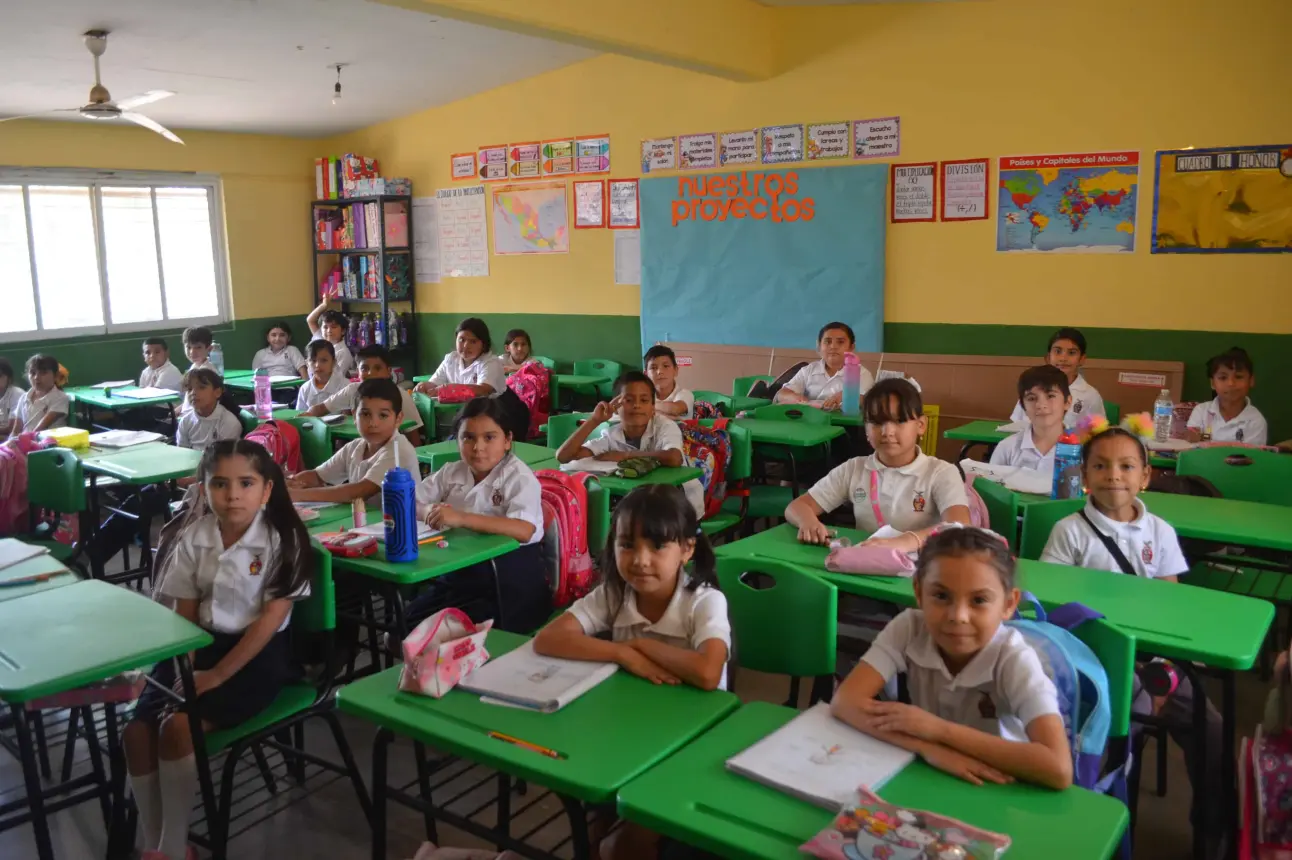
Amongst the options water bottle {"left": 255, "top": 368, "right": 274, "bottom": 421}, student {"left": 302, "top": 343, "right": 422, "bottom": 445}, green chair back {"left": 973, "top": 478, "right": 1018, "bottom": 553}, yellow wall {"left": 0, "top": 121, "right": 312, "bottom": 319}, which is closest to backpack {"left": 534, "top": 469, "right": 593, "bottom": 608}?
green chair back {"left": 973, "top": 478, "right": 1018, "bottom": 553}

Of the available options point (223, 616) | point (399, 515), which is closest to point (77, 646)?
point (223, 616)

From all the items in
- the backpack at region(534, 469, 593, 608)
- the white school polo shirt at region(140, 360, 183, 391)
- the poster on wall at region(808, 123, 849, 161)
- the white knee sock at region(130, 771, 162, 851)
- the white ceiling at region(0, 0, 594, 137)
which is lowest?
the white knee sock at region(130, 771, 162, 851)

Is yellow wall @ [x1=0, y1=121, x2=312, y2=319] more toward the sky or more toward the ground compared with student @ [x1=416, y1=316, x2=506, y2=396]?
more toward the sky

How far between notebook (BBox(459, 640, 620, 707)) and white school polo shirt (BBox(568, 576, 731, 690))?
164 millimetres

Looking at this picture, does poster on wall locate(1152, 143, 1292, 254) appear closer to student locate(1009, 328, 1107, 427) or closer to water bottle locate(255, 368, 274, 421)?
student locate(1009, 328, 1107, 427)

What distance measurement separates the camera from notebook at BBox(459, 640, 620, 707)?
1.76m

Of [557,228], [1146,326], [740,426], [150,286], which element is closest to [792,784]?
[740,426]

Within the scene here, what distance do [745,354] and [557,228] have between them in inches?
72.5

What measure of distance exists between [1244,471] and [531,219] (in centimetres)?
535

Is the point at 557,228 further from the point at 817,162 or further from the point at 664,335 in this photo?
the point at 817,162

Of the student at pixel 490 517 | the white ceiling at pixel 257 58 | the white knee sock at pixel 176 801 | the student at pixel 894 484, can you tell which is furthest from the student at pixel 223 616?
the white ceiling at pixel 257 58

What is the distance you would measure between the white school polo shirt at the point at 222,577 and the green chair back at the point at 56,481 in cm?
155

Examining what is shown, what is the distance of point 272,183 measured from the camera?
8547mm

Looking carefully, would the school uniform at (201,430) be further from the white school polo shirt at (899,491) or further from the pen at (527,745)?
the pen at (527,745)
